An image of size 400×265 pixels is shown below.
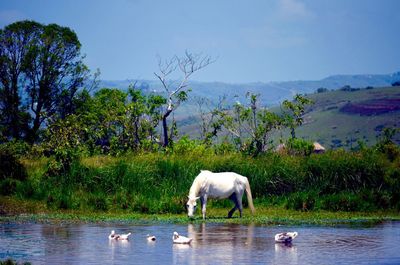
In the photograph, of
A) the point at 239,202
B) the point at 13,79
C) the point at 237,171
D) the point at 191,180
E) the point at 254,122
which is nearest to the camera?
the point at 239,202

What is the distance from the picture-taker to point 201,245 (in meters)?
19.8

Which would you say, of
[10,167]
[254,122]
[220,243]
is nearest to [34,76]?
[254,122]

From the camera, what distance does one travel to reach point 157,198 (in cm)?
3089

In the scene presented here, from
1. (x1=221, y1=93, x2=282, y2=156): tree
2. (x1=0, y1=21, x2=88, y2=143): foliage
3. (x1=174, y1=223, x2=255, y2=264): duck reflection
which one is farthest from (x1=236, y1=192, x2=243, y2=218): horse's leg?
(x1=0, y1=21, x2=88, y2=143): foliage

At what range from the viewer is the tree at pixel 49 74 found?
65.0m

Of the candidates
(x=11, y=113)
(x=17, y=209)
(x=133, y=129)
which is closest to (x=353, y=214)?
(x=17, y=209)

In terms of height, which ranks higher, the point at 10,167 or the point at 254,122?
the point at 254,122

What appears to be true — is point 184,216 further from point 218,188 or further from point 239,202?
point 239,202

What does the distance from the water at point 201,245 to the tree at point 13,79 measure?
40.1m

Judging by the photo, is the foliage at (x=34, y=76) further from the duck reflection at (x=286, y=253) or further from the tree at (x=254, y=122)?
the duck reflection at (x=286, y=253)

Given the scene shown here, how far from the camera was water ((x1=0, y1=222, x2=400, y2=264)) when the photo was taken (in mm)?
17438

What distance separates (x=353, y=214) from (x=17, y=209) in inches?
473

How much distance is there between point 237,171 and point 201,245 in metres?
13.4

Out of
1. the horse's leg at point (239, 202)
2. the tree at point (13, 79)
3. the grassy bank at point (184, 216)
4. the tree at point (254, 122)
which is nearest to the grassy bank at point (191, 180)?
the grassy bank at point (184, 216)
